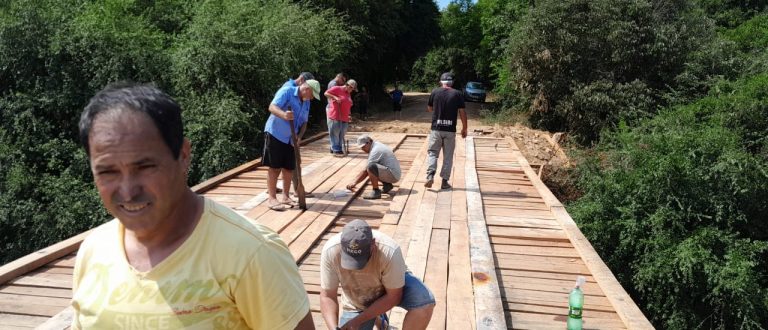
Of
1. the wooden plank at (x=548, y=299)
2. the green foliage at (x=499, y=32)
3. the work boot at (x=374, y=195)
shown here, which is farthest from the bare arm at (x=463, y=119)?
the green foliage at (x=499, y=32)

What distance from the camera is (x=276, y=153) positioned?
611cm

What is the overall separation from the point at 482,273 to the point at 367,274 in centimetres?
153

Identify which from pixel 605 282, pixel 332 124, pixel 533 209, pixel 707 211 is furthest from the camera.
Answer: pixel 332 124

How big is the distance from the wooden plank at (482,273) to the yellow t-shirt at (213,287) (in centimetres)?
265

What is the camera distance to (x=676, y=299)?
8.37 meters

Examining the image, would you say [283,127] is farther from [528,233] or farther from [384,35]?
[384,35]

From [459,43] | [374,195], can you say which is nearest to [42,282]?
[374,195]

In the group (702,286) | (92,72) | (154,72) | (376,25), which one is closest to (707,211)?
(702,286)

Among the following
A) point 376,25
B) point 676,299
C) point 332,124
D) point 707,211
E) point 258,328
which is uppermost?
point 376,25

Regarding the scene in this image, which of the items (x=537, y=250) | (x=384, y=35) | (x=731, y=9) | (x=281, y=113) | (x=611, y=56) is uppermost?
(x=731, y=9)

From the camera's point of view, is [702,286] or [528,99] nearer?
[702,286]

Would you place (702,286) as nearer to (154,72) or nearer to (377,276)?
(377,276)

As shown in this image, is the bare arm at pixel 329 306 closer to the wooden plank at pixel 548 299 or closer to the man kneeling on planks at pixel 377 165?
the wooden plank at pixel 548 299

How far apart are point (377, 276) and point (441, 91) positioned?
420cm
